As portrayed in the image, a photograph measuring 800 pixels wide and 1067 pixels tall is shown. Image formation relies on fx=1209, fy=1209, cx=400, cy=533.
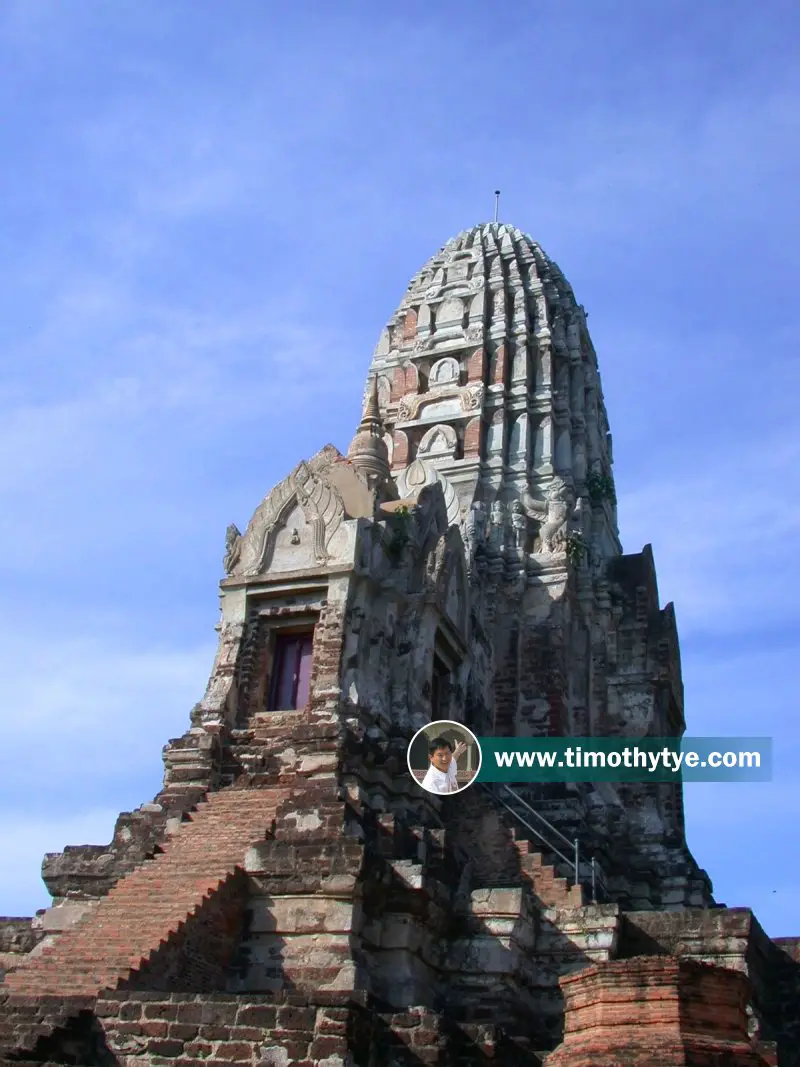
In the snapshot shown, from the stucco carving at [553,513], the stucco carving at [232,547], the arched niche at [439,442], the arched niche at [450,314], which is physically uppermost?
the arched niche at [450,314]

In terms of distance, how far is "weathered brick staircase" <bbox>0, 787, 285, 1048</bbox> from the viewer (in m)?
12.9

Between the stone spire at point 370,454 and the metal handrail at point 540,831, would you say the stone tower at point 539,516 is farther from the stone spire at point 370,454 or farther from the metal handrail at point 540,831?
the stone spire at point 370,454

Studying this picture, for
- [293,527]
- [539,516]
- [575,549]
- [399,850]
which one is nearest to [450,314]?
[539,516]

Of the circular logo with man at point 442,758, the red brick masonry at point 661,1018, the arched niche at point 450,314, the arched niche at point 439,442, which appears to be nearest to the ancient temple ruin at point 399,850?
the red brick masonry at point 661,1018

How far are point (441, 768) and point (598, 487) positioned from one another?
11630mm

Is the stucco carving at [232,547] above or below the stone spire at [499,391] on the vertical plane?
below

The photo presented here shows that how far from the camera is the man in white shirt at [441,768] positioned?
59.3 feet

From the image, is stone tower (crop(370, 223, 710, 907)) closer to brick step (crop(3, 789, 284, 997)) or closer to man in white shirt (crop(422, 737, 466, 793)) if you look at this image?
man in white shirt (crop(422, 737, 466, 793))

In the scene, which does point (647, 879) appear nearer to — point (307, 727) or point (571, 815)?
point (571, 815)

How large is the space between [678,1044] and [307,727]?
28.7 feet

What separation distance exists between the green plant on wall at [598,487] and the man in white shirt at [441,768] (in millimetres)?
10833

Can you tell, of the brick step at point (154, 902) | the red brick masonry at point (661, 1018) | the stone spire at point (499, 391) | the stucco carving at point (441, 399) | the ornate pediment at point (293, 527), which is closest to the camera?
the red brick masonry at point (661, 1018)

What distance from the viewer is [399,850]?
15.8 meters

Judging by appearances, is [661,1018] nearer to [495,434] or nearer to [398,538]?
Answer: [398,538]
